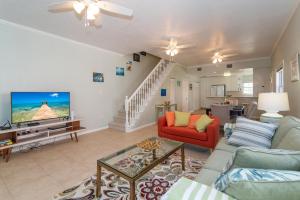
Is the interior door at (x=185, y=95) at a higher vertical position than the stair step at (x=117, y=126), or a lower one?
higher

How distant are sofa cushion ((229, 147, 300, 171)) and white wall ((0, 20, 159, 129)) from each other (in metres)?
4.21

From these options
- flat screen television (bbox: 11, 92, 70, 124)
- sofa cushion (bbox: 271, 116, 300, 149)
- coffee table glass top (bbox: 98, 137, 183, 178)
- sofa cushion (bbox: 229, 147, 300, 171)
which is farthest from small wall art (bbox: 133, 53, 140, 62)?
sofa cushion (bbox: 229, 147, 300, 171)

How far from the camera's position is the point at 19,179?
2.30m

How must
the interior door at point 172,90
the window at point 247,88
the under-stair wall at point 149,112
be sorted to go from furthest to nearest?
1. the window at point 247,88
2. the interior door at point 172,90
3. the under-stair wall at point 149,112

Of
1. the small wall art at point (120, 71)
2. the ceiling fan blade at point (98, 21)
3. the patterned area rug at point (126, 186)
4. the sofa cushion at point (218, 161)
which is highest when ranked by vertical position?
the ceiling fan blade at point (98, 21)

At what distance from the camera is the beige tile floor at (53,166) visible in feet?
6.79

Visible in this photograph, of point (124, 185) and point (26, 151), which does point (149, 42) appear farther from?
point (26, 151)

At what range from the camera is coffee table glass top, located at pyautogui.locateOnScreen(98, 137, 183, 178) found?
1.78 meters

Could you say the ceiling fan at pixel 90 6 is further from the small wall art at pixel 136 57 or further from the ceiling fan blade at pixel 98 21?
the small wall art at pixel 136 57

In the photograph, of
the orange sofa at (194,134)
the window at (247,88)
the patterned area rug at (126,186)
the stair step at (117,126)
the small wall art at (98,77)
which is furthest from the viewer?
the window at (247,88)

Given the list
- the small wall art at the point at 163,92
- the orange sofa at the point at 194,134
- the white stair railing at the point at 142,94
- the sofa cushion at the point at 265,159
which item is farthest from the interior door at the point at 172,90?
the sofa cushion at the point at 265,159

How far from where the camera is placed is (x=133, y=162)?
6.57ft

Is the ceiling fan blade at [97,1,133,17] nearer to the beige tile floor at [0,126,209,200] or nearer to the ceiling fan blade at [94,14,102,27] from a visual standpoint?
the ceiling fan blade at [94,14,102,27]

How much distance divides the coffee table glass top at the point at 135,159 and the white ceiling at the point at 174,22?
7.62ft
